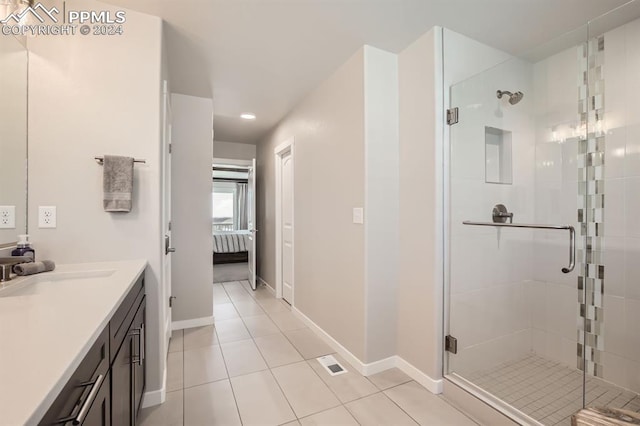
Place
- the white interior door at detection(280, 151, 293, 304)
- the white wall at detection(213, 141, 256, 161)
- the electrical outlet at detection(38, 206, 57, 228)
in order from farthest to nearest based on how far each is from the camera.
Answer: the white wall at detection(213, 141, 256, 161), the white interior door at detection(280, 151, 293, 304), the electrical outlet at detection(38, 206, 57, 228)

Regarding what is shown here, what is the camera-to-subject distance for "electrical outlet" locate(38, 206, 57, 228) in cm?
165

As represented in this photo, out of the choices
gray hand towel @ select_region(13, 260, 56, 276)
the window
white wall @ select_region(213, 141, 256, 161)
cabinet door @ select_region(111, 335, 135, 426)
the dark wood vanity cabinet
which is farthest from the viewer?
the window

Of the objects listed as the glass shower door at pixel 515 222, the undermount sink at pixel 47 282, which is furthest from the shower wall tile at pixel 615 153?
the undermount sink at pixel 47 282

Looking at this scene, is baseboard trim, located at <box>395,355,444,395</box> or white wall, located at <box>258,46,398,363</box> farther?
white wall, located at <box>258,46,398,363</box>

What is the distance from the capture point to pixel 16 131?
1568 mm

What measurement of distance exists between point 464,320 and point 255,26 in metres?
2.57

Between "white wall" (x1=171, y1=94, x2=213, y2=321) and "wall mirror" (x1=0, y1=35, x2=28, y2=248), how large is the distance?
4.81 ft

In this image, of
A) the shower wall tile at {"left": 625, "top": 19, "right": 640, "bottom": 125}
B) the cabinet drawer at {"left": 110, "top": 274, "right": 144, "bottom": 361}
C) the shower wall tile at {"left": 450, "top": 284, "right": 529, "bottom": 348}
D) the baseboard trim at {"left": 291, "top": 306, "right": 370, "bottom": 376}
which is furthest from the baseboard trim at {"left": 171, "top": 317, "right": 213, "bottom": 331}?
the shower wall tile at {"left": 625, "top": 19, "right": 640, "bottom": 125}

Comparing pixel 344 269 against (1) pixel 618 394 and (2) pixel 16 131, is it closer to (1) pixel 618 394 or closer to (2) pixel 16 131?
(1) pixel 618 394

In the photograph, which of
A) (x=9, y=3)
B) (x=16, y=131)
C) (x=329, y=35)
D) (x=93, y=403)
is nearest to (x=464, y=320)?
(x=93, y=403)

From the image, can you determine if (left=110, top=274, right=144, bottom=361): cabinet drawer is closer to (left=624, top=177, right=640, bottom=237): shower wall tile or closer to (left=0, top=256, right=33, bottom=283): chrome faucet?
(left=0, top=256, right=33, bottom=283): chrome faucet

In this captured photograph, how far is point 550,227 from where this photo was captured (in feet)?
6.04

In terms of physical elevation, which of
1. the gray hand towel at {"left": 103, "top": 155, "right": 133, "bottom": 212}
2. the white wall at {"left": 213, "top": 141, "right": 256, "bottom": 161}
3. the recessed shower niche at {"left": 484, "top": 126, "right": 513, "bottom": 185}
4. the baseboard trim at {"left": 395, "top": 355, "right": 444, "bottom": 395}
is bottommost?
the baseboard trim at {"left": 395, "top": 355, "right": 444, "bottom": 395}

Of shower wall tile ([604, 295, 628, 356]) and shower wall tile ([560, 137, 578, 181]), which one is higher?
shower wall tile ([560, 137, 578, 181])
